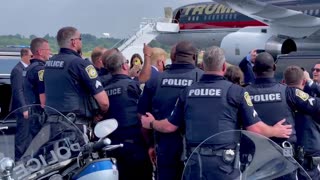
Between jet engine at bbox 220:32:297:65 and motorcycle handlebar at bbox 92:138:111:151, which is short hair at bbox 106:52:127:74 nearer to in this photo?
motorcycle handlebar at bbox 92:138:111:151

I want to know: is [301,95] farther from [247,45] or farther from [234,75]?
[247,45]

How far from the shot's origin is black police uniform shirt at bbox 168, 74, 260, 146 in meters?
4.43

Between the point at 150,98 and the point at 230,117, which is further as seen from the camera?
the point at 150,98

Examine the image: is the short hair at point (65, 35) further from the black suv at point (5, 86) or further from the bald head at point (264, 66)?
the black suv at point (5, 86)

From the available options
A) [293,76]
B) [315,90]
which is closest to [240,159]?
[293,76]

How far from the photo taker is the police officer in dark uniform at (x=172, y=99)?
524cm

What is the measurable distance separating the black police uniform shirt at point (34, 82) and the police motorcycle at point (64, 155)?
253 cm

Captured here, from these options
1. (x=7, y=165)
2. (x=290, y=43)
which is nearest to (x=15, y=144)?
(x=7, y=165)

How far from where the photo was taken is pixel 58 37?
6.02 meters

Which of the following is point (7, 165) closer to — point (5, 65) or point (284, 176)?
point (284, 176)

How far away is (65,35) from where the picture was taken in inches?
236

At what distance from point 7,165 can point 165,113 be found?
1.79 m

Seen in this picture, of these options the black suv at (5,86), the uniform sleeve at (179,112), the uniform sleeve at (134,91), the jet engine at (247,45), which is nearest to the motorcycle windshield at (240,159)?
the uniform sleeve at (179,112)

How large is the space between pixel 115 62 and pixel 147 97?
2.00 ft
